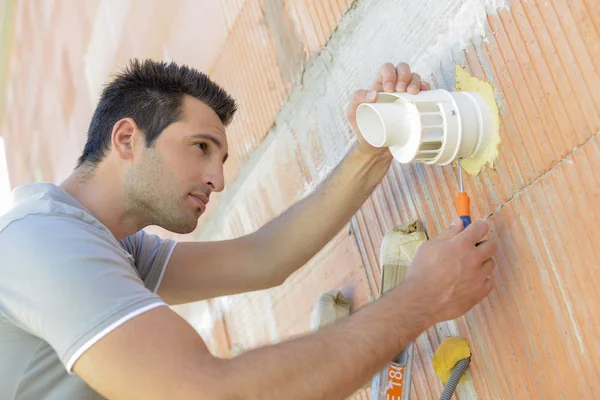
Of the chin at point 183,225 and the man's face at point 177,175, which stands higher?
the man's face at point 177,175

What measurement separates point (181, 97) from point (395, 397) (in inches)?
34.9

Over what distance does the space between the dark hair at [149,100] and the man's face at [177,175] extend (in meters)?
0.04

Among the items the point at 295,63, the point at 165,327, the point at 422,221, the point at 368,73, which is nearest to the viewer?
the point at 165,327

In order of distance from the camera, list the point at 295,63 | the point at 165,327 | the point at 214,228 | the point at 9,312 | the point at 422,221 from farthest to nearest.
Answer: the point at 214,228
the point at 295,63
the point at 422,221
the point at 9,312
the point at 165,327

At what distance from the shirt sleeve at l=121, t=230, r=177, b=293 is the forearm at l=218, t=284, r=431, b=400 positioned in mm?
724

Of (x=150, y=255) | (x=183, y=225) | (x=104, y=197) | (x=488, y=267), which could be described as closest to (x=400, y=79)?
(x=488, y=267)

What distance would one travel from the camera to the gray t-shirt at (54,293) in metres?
1.08

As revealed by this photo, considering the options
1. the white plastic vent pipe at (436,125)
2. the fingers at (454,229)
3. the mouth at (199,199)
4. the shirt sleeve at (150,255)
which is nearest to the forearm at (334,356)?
the fingers at (454,229)

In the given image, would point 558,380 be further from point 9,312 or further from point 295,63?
point 295,63

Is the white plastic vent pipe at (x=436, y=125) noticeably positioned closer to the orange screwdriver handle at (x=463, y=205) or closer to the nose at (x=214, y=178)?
the orange screwdriver handle at (x=463, y=205)

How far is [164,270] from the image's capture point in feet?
5.86

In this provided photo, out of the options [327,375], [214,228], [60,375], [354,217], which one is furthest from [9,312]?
[214,228]

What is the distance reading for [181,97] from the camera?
1706 mm

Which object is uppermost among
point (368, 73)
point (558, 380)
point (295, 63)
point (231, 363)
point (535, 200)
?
point (295, 63)
